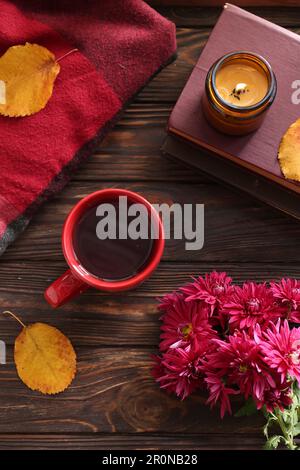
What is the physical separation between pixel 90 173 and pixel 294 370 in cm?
33

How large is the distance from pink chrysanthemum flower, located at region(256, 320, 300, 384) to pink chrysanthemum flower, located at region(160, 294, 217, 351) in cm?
6

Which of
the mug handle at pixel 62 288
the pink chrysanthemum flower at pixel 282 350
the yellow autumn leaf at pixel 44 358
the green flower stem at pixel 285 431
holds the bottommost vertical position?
the yellow autumn leaf at pixel 44 358

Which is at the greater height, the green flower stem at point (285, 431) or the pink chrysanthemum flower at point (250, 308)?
the pink chrysanthemum flower at point (250, 308)

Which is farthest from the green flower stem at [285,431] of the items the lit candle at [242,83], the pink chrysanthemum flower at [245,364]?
the lit candle at [242,83]

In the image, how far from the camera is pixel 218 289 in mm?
612

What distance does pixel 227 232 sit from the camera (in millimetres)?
696

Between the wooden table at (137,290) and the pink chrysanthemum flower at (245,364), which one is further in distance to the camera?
the wooden table at (137,290)

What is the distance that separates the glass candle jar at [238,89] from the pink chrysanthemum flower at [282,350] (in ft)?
0.67

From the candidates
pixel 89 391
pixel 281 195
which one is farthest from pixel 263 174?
pixel 89 391

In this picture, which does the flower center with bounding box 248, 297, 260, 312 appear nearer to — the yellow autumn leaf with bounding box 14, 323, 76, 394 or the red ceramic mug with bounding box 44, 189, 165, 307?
the red ceramic mug with bounding box 44, 189, 165, 307

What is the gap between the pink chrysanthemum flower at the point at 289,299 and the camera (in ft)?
1.97

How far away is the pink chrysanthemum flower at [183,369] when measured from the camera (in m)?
0.59

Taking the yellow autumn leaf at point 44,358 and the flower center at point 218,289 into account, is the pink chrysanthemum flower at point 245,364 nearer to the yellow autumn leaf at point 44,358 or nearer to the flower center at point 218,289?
the flower center at point 218,289

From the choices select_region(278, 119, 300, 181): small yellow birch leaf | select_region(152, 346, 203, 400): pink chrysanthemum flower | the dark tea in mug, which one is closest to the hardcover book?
select_region(278, 119, 300, 181): small yellow birch leaf
